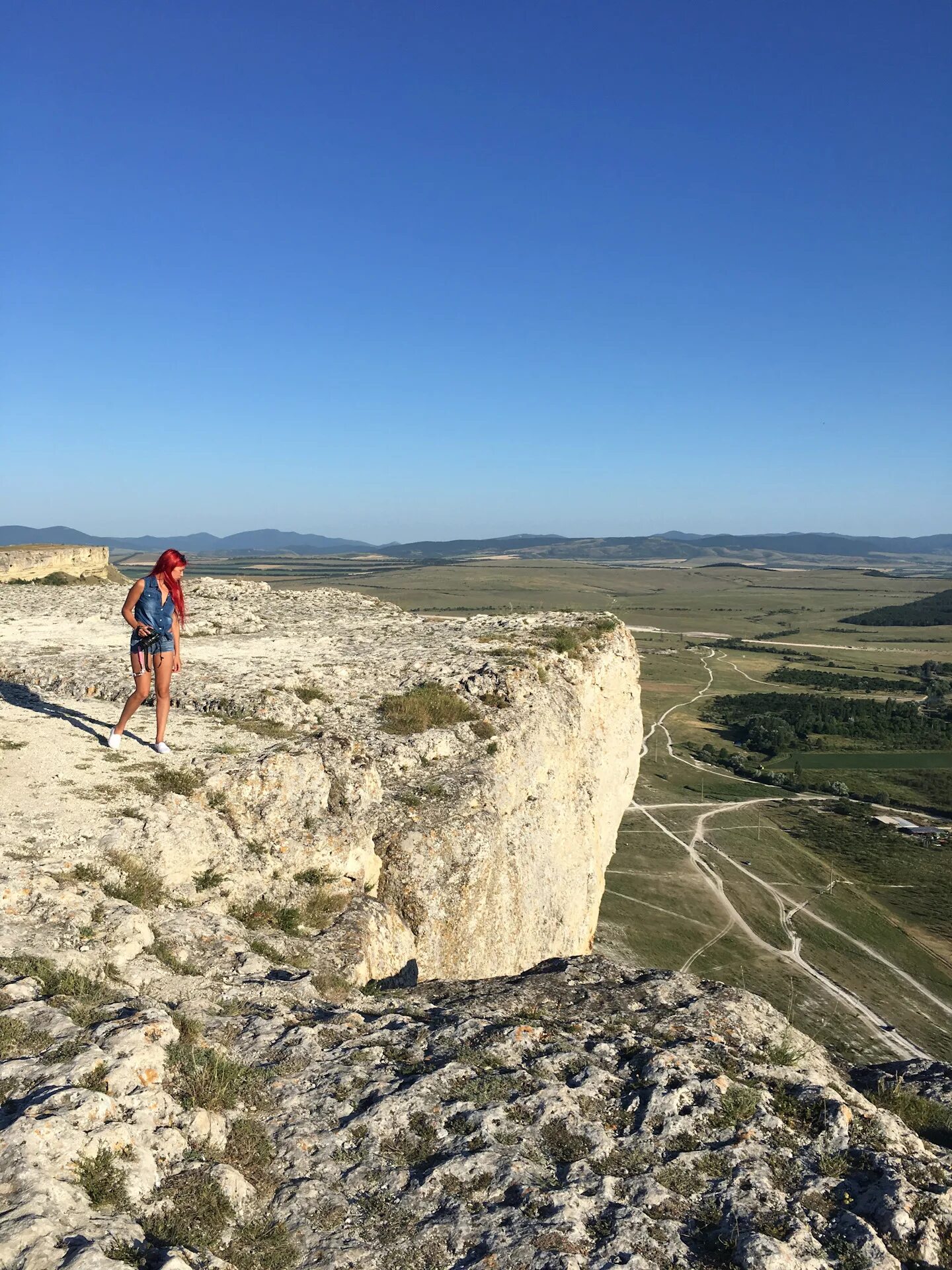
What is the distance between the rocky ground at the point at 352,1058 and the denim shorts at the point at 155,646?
1.51m

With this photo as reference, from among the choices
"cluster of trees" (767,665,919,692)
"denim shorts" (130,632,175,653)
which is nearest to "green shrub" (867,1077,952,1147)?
"denim shorts" (130,632,175,653)

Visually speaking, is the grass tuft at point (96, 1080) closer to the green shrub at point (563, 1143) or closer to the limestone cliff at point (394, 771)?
the green shrub at point (563, 1143)

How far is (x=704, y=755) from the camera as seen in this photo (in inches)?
2672

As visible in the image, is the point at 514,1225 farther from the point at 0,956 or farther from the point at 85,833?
the point at 85,833

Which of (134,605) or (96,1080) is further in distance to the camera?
(134,605)

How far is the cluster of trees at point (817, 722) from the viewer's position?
7450 cm

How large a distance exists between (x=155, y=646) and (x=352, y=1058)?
6.49 m

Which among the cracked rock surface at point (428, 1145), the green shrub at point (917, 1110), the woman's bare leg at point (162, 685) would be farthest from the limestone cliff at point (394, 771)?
the green shrub at point (917, 1110)

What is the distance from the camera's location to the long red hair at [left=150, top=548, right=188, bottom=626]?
9969mm

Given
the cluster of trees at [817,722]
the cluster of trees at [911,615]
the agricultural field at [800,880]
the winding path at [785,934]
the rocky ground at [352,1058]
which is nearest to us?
the rocky ground at [352,1058]

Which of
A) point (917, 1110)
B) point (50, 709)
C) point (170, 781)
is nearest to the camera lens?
point (917, 1110)

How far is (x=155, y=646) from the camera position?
10.2 m

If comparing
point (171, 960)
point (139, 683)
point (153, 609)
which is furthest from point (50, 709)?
point (171, 960)

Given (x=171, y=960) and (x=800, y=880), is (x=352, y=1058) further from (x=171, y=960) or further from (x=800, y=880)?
(x=800, y=880)
